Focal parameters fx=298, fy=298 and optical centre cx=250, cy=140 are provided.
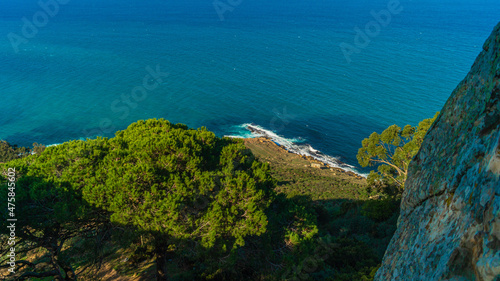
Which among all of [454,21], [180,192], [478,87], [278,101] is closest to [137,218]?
[180,192]

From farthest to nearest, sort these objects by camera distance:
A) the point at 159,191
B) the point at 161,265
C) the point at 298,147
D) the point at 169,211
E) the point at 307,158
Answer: the point at 298,147
the point at 307,158
the point at 161,265
the point at 159,191
the point at 169,211

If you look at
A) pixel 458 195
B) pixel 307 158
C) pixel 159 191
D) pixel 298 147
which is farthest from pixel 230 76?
pixel 458 195

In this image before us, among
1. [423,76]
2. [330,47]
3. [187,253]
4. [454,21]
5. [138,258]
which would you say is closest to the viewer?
[187,253]

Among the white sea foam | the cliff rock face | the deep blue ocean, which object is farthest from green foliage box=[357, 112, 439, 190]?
the deep blue ocean

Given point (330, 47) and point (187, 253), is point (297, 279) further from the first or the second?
point (330, 47)

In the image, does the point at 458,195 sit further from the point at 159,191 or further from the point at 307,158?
the point at 307,158

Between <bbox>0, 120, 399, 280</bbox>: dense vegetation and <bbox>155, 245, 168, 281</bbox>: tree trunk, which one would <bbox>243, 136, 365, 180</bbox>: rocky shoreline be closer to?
<bbox>0, 120, 399, 280</bbox>: dense vegetation
